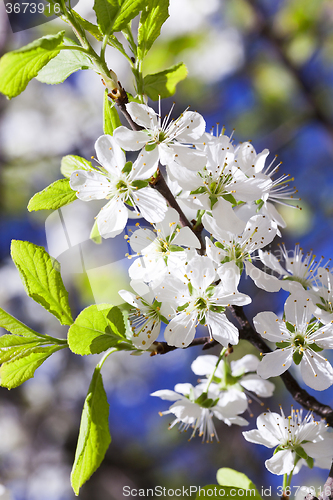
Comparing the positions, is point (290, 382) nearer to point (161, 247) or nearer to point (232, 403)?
point (232, 403)

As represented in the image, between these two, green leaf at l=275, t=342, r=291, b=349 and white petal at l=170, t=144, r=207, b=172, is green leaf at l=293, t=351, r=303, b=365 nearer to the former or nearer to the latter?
green leaf at l=275, t=342, r=291, b=349

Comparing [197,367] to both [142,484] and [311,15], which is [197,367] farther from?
[311,15]

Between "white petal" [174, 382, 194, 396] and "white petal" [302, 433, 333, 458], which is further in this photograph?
"white petal" [174, 382, 194, 396]

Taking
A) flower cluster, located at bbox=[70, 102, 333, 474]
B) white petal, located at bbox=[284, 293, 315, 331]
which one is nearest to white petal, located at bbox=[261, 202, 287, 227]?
flower cluster, located at bbox=[70, 102, 333, 474]

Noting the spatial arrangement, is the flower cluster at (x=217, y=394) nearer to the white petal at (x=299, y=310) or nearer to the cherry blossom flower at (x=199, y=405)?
the cherry blossom flower at (x=199, y=405)

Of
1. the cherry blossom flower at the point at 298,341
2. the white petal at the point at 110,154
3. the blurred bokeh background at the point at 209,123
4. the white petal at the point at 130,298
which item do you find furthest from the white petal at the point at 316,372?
the blurred bokeh background at the point at 209,123
